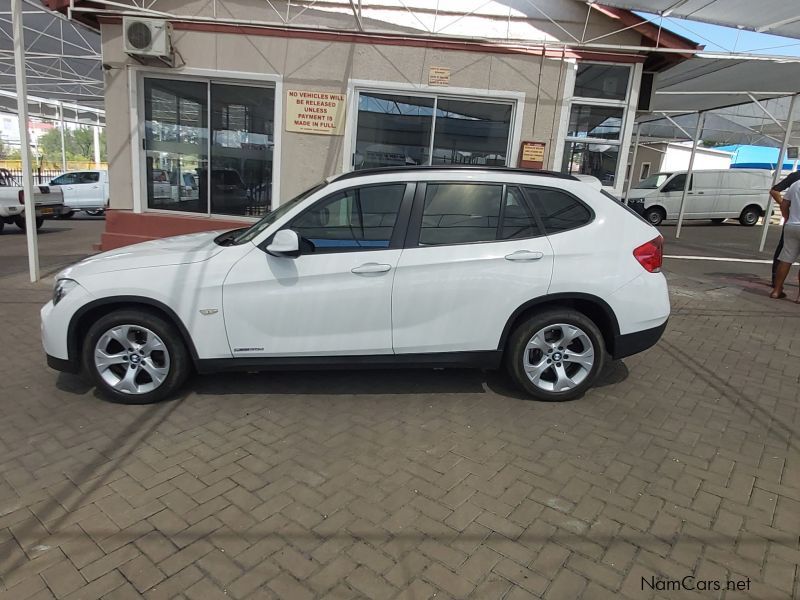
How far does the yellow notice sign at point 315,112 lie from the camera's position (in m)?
8.09

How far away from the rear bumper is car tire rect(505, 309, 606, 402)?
0.13 m

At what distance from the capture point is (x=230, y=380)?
430 centimetres

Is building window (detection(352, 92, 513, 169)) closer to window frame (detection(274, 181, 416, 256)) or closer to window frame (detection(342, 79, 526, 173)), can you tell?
window frame (detection(342, 79, 526, 173))

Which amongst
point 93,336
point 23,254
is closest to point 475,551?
point 93,336

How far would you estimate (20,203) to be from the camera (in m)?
12.8

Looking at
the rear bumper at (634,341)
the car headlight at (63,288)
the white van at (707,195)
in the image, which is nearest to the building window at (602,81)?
the rear bumper at (634,341)

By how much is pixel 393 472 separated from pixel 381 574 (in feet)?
2.60

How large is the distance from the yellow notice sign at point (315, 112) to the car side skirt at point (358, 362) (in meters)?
5.33

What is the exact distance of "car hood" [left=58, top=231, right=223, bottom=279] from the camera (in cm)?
372

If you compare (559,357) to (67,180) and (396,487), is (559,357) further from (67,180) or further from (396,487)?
(67,180)

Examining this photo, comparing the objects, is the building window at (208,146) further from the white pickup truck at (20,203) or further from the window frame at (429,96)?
the white pickup truck at (20,203)

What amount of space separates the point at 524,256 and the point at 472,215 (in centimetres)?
49

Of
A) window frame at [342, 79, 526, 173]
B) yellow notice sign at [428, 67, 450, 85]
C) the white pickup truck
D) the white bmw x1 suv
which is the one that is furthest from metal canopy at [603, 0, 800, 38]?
the white pickup truck

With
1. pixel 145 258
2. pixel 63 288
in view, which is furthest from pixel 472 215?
pixel 63 288
